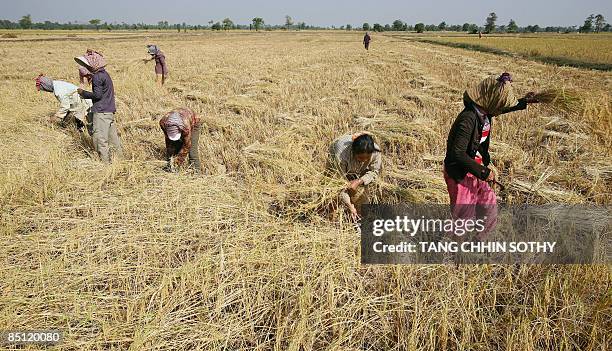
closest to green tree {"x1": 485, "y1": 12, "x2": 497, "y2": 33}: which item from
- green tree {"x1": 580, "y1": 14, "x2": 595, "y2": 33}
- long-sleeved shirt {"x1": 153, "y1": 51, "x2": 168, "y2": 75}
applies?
green tree {"x1": 580, "y1": 14, "x2": 595, "y2": 33}

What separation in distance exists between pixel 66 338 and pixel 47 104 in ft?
24.5

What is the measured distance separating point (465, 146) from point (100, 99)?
4.18 meters

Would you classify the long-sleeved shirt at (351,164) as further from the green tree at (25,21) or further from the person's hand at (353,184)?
the green tree at (25,21)

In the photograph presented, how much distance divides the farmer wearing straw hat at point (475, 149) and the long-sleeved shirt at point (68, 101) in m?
5.50

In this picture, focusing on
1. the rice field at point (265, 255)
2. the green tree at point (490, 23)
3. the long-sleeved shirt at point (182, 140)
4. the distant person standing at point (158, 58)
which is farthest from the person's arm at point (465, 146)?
the green tree at point (490, 23)

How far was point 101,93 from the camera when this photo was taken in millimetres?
4137

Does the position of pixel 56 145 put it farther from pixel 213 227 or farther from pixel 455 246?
pixel 455 246

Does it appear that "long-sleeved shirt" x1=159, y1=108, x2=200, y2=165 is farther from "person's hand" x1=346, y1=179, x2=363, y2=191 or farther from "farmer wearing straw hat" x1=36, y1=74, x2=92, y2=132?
"farmer wearing straw hat" x1=36, y1=74, x2=92, y2=132

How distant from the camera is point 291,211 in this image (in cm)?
285

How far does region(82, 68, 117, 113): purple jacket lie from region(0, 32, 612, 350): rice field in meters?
0.63

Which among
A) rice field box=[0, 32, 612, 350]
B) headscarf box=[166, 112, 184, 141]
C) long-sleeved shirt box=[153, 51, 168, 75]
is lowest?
rice field box=[0, 32, 612, 350]

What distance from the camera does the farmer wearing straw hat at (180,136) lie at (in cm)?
339

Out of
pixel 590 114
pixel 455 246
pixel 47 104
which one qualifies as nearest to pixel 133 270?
pixel 455 246

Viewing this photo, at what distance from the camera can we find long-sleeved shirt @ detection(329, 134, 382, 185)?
281 cm
